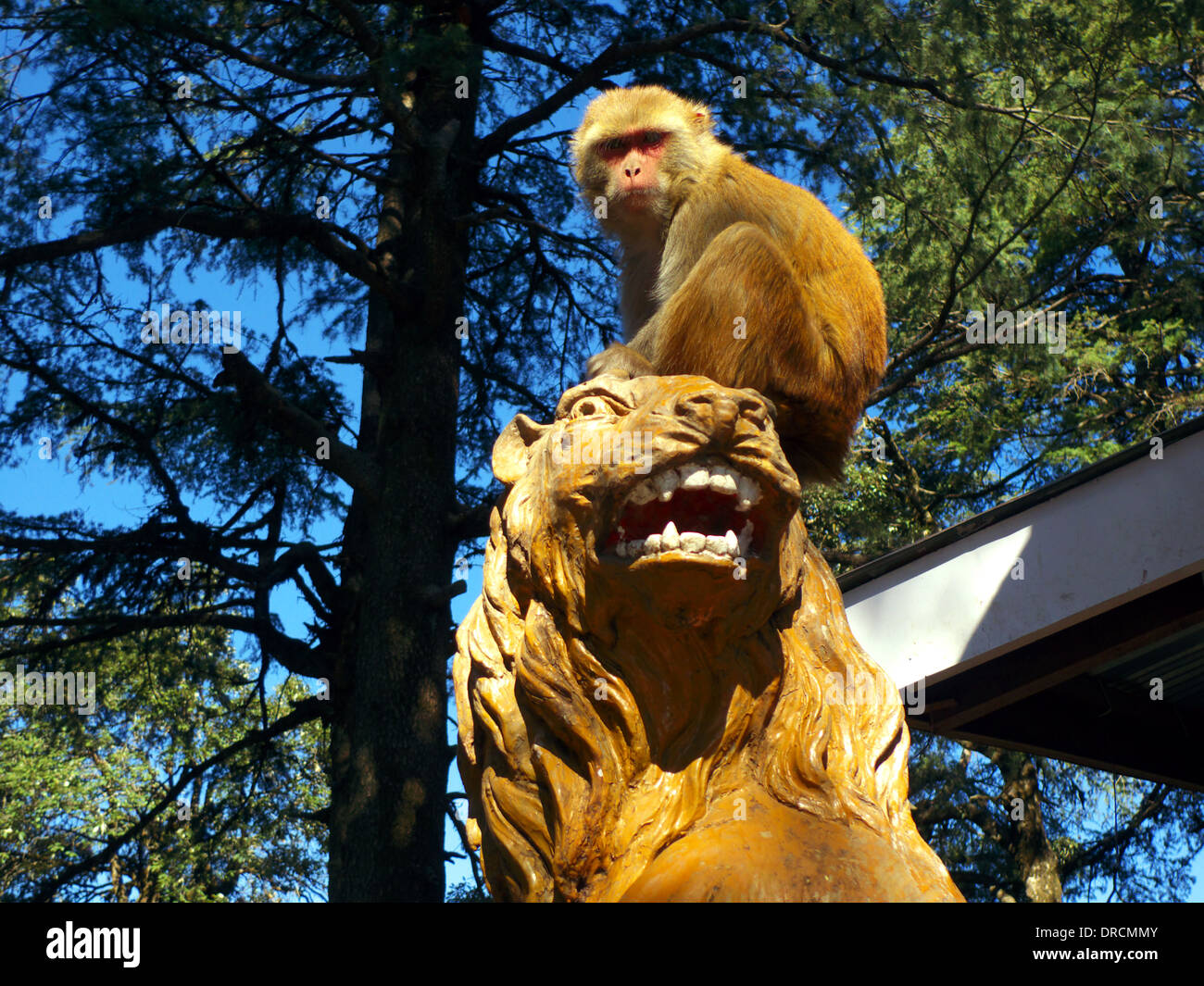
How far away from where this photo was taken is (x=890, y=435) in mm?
12164

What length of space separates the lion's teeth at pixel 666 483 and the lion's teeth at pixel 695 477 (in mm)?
17

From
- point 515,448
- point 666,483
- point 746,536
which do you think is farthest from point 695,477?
point 515,448

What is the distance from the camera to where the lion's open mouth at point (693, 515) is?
2.46m

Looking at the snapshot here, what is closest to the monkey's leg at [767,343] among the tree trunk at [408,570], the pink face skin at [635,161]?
the pink face skin at [635,161]

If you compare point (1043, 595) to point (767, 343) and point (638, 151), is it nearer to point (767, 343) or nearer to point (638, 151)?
point (767, 343)

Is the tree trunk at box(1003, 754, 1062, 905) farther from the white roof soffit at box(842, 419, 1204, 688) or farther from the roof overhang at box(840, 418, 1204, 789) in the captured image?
the white roof soffit at box(842, 419, 1204, 688)

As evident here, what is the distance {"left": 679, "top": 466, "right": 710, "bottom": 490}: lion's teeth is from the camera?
97.5 inches

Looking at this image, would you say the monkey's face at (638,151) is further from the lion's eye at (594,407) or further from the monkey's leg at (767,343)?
the lion's eye at (594,407)

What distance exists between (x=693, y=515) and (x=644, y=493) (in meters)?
0.13

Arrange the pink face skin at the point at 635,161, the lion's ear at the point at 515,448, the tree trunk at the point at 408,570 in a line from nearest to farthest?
the lion's ear at the point at 515,448
the pink face skin at the point at 635,161
the tree trunk at the point at 408,570

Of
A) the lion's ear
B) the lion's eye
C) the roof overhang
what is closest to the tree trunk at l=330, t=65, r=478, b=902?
the roof overhang

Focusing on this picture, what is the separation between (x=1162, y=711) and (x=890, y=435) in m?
6.31

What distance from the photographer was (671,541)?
8.00 feet

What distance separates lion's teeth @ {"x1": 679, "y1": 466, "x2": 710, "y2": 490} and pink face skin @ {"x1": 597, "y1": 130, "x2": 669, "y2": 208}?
2468 millimetres
